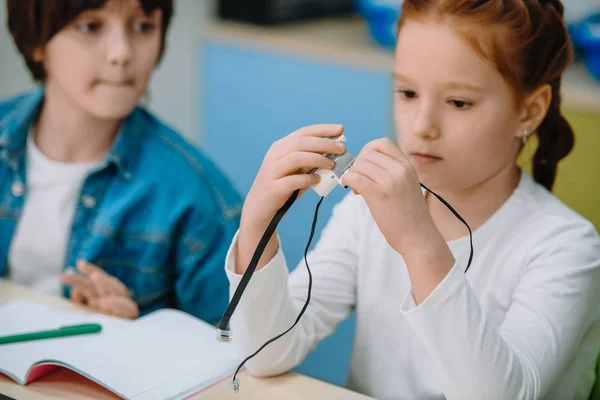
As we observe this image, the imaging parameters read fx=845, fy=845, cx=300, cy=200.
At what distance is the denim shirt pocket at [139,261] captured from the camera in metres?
1.43

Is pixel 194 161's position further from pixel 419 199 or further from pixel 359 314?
pixel 419 199

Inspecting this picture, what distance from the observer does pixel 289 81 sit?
2475mm

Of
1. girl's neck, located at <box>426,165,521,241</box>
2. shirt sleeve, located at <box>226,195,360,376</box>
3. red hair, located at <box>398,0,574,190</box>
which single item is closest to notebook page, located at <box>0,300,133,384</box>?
shirt sleeve, located at <box>226,195,360,376</box>

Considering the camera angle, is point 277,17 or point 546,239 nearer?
point 546,239

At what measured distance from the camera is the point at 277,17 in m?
Answer: 2.62

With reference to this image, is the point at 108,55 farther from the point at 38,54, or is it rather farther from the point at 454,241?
the point at 454,241

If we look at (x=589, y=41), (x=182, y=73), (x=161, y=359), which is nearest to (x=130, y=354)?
(x=161, y=359)

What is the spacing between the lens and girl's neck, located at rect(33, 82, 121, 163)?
1522 mm

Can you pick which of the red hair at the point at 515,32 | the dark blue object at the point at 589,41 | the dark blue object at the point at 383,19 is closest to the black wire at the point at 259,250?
the red hair at the point at 515,32

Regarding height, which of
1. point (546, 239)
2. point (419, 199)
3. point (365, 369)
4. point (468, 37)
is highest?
point (468, 37)

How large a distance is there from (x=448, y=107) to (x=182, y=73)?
1780 millimetres

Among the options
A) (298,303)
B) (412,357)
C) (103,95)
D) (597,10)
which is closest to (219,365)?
(298,303)

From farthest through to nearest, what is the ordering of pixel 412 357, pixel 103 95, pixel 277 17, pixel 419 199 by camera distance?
pixel 277 17 → pixel 103 95 → pixel 412 357 → pixel 419 199

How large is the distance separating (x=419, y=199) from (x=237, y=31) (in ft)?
5.96
